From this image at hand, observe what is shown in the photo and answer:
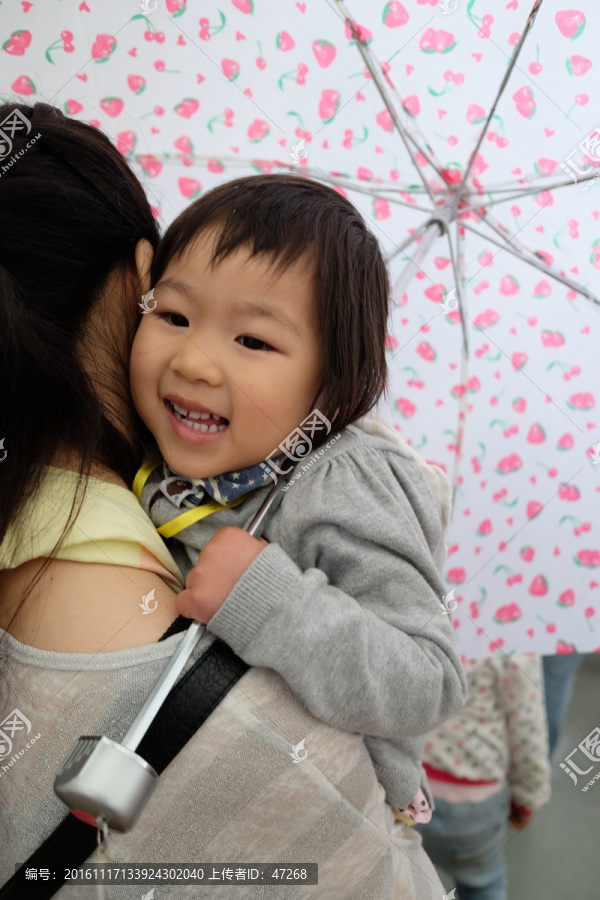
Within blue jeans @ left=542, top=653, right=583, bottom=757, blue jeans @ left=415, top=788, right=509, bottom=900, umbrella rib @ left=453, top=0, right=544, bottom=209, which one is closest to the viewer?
umbrella rib @ left=453, top=0, right=544, bottom=209

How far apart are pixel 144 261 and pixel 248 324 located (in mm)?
191

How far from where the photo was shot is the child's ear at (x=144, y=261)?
1.04 meters

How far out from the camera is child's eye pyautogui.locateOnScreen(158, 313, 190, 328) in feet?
3.38

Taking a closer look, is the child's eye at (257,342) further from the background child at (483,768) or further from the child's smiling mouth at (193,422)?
the background child at (483,768)

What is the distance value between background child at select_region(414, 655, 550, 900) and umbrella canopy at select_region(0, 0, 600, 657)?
1.65 feet

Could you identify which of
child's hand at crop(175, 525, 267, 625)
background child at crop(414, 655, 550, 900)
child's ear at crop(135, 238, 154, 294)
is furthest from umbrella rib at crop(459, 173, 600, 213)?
background child at crop(414, 655, 550, 900)

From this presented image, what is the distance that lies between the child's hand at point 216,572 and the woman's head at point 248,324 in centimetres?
12

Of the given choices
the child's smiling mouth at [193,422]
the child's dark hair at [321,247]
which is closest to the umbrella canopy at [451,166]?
the child's dark hair at [321,247]

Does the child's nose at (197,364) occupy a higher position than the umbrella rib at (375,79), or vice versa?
the umbrella rib at (375,79)

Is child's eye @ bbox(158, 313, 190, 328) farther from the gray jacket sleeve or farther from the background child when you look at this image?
the background child

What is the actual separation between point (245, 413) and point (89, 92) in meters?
0.69

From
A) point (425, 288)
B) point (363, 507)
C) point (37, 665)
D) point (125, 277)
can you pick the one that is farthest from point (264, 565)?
point (425, 288)

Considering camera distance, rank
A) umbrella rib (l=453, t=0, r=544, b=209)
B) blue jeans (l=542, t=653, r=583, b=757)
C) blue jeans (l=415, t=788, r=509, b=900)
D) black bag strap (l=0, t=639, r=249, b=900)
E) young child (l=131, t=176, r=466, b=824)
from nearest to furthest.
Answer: black bag strap (l=0, t=639, r=249, b=900), young child (l=131, t=176, r=466, b=824), umbrella rib (l=453, t=0, r=544, b=209), blue jeans (l=415, t=788, r=509, b=900), blue jeans (l=542, t=653, r=583, b=757)

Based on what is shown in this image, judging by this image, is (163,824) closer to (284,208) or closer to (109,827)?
(109,827)
